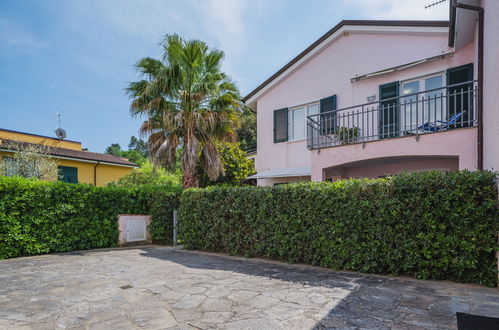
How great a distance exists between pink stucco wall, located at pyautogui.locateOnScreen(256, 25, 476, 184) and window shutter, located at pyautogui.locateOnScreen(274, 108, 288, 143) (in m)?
0.27

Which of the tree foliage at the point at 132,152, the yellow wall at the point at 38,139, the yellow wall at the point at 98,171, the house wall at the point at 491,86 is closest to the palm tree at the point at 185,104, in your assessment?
the yellow wall at the point at 98,171

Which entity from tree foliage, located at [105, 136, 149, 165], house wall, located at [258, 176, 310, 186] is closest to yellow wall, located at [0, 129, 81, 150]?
tree foliage, located at [105, 136, 149, 165]

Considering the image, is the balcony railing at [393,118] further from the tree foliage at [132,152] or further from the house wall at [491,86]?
the tree foliage at [132,152]

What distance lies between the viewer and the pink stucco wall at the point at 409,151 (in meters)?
7.25

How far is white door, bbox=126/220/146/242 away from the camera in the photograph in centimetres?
1230

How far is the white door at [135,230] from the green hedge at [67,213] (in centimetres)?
→ 41

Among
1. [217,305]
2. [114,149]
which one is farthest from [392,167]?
[114,149]

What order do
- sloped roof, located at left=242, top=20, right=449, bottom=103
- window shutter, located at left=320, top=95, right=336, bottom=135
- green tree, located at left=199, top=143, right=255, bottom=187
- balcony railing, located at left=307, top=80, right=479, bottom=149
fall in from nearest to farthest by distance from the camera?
balcony railing, located at left=307, top=80, right=479, bottom=149, sloped roof, located at left=242, top=20, right=449, bottom=103, window shutter, located at left=320, top=95, right=336, bottom=135, green tree, located at left=199, top=143, right=255, bottom=187

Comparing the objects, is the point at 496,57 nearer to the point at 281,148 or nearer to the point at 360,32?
the point at 360,32

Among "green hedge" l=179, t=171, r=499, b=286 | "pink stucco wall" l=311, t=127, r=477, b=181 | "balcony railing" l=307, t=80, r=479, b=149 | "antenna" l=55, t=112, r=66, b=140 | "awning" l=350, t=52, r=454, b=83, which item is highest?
"awning" l=350, t=52, r=454, b=83

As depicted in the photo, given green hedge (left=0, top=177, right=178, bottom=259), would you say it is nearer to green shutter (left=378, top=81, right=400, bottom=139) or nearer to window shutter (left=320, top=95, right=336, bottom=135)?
window shutter (left=320, top=95, right=336, bottom=135)

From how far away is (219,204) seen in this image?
9742 mm

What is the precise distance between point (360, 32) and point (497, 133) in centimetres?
766

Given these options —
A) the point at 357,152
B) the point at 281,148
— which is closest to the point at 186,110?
the point at 281,148
